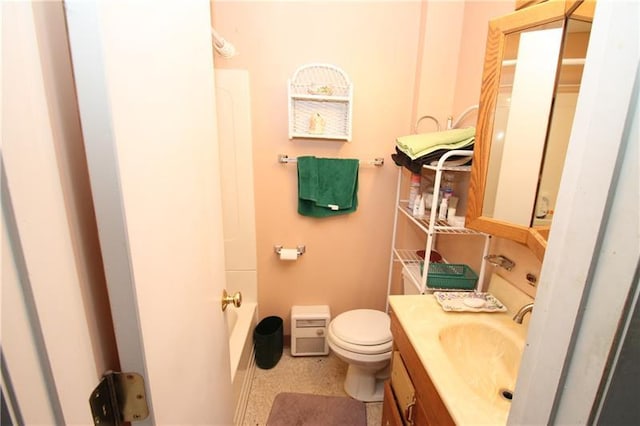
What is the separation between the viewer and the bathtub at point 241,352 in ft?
5.00

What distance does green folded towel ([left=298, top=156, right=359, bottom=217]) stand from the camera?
1848 mm

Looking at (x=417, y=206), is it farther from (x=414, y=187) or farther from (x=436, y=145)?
(x=436, y=145)

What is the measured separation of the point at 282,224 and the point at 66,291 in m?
1.64

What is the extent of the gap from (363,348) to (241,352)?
71 cm

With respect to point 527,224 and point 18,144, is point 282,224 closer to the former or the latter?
point 527,224

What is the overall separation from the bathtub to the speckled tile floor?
0.20 feet

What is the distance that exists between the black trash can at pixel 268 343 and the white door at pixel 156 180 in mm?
1148

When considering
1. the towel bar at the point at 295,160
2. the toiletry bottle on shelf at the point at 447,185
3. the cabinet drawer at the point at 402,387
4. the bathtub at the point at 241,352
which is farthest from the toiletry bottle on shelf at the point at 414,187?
the bathtub at the point at 241,352

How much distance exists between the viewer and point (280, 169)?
191 cm

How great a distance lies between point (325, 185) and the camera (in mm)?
1881

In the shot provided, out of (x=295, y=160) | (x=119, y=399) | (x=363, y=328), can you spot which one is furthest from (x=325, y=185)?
(x=119, y=399)

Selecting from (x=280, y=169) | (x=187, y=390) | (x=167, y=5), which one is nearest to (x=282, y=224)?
(x=280, y=169)

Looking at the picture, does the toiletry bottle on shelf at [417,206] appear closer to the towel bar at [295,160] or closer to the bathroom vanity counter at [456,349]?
the towel bar at [295,160]

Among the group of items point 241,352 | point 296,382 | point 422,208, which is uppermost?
point 422,208
